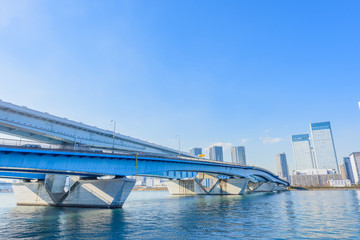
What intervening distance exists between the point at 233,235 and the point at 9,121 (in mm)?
40408

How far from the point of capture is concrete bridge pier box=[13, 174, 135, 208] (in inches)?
1601

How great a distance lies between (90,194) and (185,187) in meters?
65.0

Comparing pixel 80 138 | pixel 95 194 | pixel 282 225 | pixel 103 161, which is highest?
pixel 80 138

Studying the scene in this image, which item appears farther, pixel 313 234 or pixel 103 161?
pixel 103 161

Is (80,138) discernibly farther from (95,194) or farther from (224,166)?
(224,166)

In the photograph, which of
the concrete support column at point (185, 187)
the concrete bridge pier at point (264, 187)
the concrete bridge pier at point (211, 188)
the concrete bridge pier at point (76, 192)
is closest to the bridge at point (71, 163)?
the concrete bridge pier at point (76, 192)

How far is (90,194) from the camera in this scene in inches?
1695

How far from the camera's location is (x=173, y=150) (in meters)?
90.1

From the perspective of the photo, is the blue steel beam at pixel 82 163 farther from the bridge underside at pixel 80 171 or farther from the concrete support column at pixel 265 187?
the concrete support column at pixel 265 187

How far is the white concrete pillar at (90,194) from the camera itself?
40406mm

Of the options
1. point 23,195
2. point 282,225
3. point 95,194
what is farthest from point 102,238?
point 23,195

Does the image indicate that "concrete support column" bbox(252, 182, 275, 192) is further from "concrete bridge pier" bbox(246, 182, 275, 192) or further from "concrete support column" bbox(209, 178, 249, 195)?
"concrete support column" bbox(209, 178, 249, 195)

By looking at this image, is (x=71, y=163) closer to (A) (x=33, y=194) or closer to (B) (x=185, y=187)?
(A) (x=33, y=194)

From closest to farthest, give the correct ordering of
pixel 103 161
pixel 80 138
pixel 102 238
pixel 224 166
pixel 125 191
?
pixel 102 238 < pixel 103 161 < pixel 125 191 < pixel 80 138 < pixel 224 166
